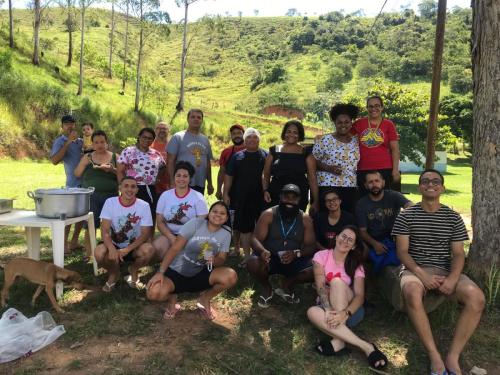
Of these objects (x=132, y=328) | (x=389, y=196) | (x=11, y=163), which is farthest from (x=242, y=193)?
(x=11, y=163)

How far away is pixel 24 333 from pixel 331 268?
2354mm

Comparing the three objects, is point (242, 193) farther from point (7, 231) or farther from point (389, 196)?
point (7, 231)

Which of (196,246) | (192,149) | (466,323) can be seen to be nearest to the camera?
(466,323)

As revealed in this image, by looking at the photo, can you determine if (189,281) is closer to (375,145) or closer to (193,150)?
(193,150)

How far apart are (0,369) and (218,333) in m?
1.50

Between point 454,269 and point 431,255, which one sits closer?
point 454,269

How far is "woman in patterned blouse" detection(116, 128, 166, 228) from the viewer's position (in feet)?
15.0

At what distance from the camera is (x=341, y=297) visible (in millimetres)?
3252

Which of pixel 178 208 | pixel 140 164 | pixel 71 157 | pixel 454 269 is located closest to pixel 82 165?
pixel 71 157

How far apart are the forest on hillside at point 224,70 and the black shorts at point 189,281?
465 cm

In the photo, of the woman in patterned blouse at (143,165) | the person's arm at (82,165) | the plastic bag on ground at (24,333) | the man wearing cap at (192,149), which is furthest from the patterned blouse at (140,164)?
the plastic bag on ground at (24,333)

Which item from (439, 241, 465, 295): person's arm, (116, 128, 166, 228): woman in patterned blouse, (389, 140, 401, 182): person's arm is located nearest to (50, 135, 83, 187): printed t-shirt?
(116, 128, 166, 228): woman in patterned blouse

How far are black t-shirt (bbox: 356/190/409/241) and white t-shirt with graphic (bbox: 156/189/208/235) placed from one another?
4.72 ft

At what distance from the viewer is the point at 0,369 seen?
9.09 ft
